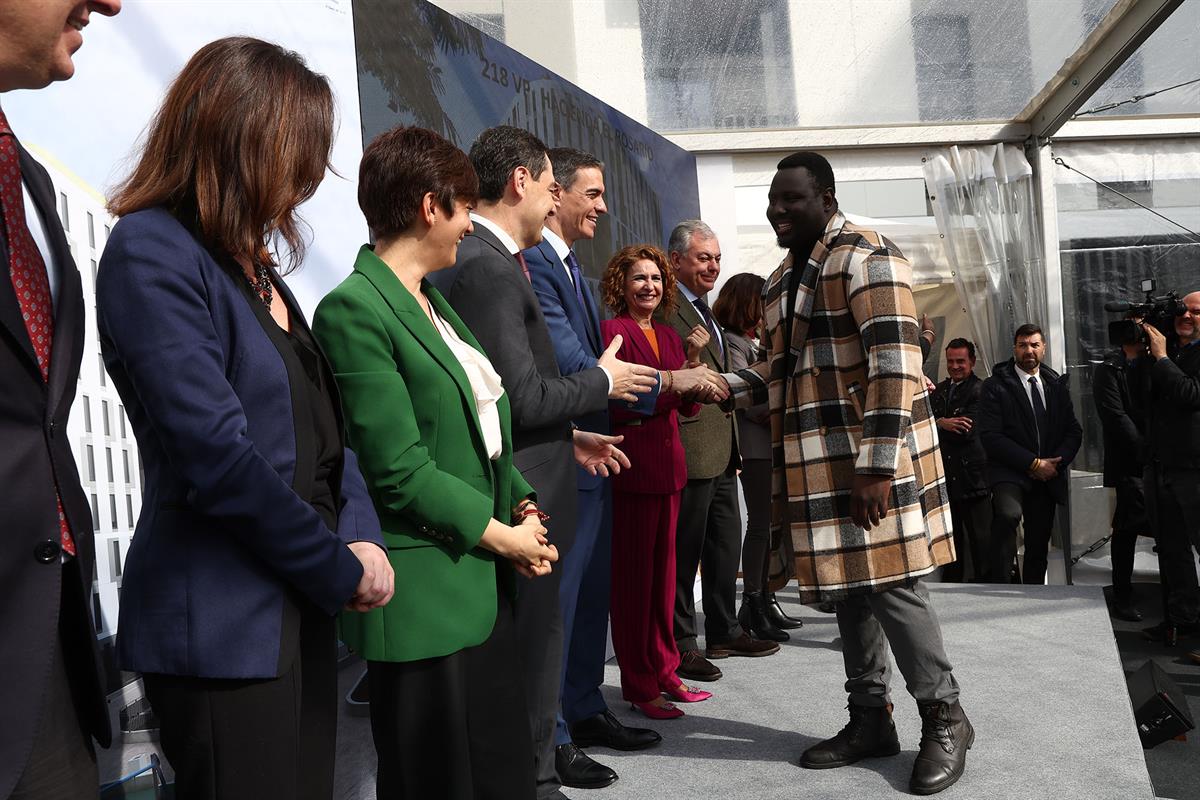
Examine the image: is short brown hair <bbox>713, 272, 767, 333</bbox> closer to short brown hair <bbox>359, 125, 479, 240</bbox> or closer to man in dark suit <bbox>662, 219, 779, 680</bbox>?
man in dark suit <bbox>662, 219, 779, 680</bbox>

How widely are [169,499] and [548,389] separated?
106 cm

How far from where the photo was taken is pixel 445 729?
5.43ft

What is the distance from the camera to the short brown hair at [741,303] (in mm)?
4574

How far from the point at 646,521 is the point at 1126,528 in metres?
3.76

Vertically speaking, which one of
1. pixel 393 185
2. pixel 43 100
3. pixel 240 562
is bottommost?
pixel 240 562

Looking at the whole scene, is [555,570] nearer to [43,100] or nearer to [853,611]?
[853,611]

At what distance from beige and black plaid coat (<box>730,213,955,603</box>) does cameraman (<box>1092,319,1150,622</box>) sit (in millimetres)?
3628

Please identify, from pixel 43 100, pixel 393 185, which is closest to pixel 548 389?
pixel 393 185

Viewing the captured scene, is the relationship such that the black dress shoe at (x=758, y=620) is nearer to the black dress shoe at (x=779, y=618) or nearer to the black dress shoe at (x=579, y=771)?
the black dress shoe at (x=779, y=618)

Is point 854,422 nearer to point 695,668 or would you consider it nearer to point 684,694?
point 684,694

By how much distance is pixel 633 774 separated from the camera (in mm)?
2893

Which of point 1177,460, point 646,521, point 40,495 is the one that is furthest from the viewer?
point 1177,460

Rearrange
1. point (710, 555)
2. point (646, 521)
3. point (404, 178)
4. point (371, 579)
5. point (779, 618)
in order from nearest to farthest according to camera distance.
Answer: point (371, 579)
point (404, 178)
point (646, 521)
point (710, 555)
point (779, 618)

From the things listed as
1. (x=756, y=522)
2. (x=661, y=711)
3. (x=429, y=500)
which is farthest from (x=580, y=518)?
(x=756, y=522)
